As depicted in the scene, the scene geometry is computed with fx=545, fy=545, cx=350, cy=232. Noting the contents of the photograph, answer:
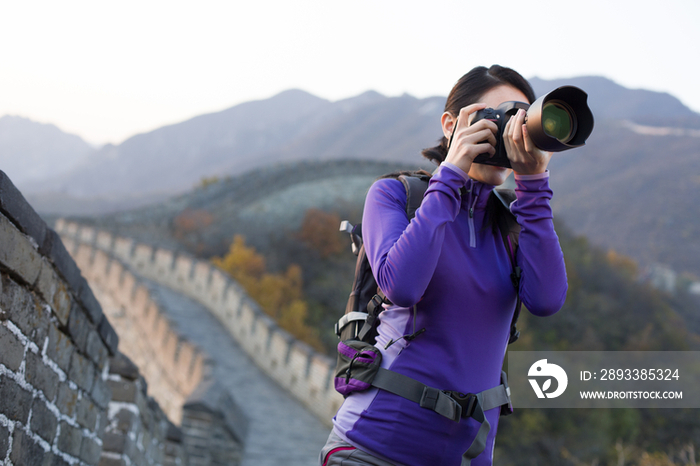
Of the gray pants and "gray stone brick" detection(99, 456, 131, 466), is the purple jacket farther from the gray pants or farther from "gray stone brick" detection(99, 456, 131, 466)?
"gray stone brick" detection(99, 456, 131, 466)

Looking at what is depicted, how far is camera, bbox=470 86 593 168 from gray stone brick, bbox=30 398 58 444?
1.46m

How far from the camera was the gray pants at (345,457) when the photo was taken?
112cm

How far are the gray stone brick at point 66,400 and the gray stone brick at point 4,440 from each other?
39 cm

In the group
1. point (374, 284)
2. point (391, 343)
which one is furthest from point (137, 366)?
point (391, 343)

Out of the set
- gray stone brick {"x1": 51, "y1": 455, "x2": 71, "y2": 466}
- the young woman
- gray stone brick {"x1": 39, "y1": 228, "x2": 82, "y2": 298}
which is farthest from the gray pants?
gray stone brick {"x1": 51, "y1": 455, "x2": 71, "y2": 466}

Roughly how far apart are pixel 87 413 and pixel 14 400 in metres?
0.78

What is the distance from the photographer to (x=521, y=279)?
1.27m

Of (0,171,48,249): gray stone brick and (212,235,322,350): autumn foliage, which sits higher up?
(212,235,322,350): autumn foliage

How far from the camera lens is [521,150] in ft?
4.03

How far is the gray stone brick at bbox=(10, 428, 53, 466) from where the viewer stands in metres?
1.48

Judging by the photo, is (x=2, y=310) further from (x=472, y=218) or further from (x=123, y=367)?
(x=123, y=367)

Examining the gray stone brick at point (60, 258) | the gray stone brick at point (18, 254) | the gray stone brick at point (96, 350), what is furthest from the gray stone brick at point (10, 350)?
the gray stone brick at point (96, 350)

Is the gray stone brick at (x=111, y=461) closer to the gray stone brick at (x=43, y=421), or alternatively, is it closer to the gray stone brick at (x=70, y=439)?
the gray stone brick at (x=70, y=439)

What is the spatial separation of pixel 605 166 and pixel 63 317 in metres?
64.6
